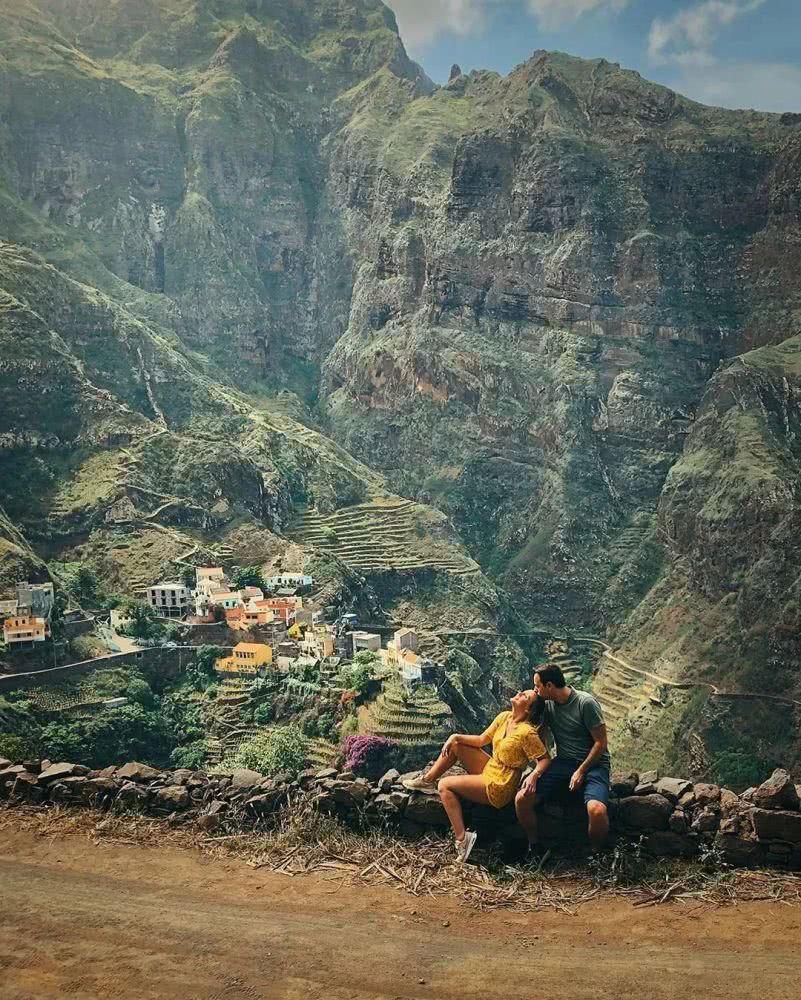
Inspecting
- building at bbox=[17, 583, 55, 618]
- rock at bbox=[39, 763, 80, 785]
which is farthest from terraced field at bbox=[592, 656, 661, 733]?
rock at bbox=[39, 763, 80, 785]

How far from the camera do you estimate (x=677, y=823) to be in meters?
11.7

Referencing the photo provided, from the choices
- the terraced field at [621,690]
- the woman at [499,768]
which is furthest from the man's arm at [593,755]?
the terraced field at [621,690]

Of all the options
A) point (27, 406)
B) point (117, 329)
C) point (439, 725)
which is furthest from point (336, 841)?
point (117, 329)

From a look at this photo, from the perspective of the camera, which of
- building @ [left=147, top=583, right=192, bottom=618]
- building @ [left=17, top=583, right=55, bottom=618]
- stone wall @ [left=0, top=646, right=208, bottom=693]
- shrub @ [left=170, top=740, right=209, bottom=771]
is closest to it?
shrub @ [left=170, top=740, right=209, bottom=771]

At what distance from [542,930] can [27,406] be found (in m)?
61.6

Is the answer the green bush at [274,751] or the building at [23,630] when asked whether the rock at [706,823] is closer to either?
the green bush at [274,751]

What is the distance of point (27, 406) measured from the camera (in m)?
67.7

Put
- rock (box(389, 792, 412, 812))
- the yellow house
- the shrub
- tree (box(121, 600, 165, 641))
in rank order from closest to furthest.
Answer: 1. rock (box(389, 792, 412, 812))
2. the shrub
3. the yellow house
4. tree (box(121, 600, 165, 641))

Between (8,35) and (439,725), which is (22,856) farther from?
(8,35)

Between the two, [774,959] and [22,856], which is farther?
[22,856]

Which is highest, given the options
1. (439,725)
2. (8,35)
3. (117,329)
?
(8,35)

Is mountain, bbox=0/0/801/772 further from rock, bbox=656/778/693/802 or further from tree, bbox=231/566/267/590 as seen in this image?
rock, bbox=656/778/693/802

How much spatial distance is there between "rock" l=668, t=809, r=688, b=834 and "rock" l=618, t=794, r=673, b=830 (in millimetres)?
40

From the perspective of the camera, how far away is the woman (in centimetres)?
1184
